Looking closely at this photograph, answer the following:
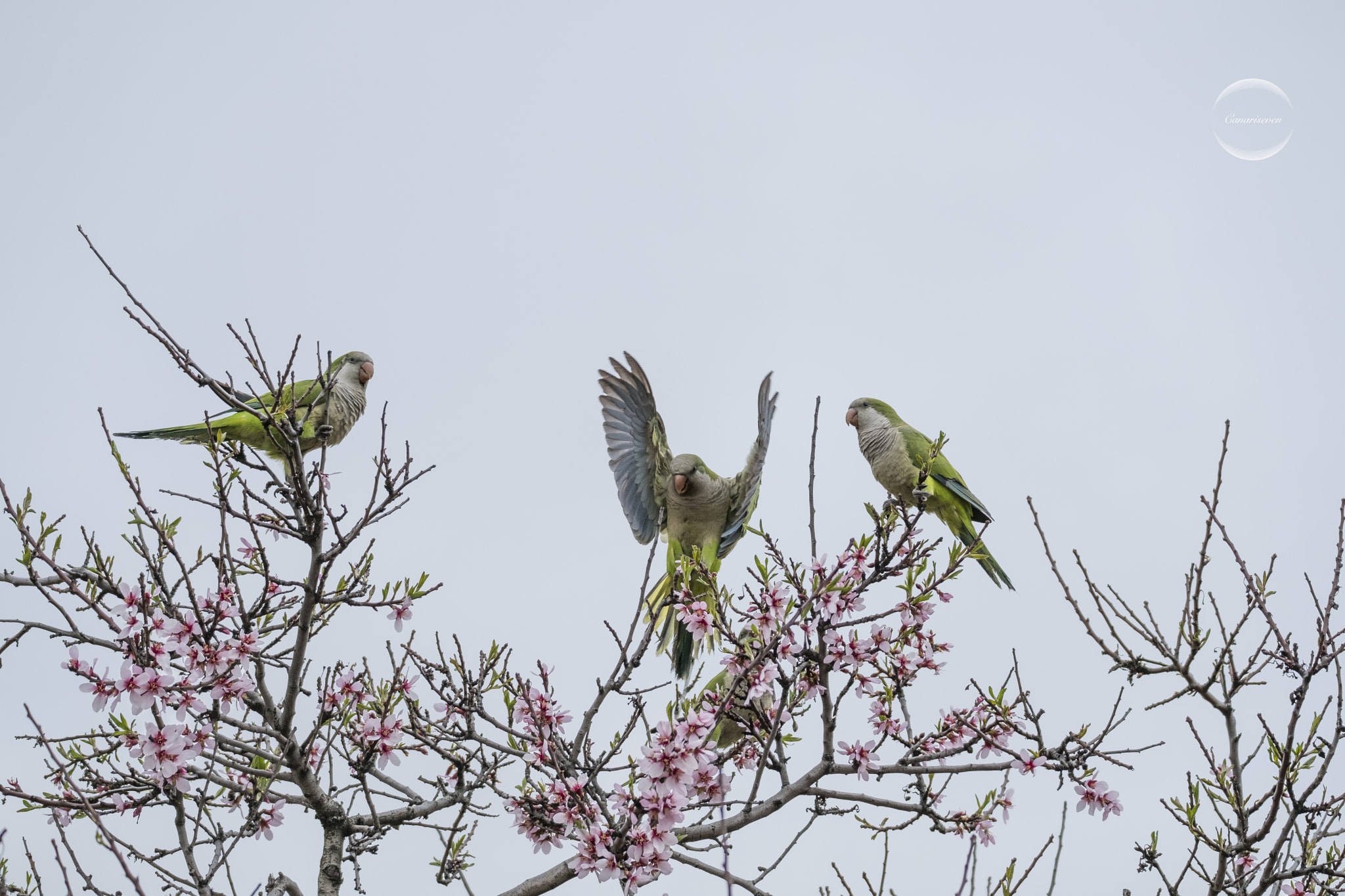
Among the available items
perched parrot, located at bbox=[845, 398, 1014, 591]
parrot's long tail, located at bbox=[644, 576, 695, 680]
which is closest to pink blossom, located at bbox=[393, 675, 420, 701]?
parrot's long tail, located at bbox=[644, 576, 695, 680]

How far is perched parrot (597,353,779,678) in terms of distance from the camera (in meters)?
5.68

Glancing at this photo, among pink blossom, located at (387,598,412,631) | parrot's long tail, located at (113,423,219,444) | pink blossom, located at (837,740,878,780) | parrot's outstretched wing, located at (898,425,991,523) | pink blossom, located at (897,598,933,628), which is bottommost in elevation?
pink blossom, located at (837,740,878,780)

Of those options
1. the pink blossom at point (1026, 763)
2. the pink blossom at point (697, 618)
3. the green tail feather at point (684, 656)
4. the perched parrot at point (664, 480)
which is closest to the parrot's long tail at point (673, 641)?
the green tail feather at point (684, 656)

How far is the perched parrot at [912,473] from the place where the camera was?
233 inches

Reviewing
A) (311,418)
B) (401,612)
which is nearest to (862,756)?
(401,612)

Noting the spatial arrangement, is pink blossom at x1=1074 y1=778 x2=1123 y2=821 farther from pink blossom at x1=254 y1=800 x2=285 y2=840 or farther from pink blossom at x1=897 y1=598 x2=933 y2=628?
pink blossom at x1=254 y1=800 x2=285 y2=840

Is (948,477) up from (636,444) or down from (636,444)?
down

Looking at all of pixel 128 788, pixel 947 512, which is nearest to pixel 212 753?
pixel 128 788

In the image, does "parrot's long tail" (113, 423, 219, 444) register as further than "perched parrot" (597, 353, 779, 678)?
No

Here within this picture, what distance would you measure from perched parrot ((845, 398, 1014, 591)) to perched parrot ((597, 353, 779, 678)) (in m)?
0.95

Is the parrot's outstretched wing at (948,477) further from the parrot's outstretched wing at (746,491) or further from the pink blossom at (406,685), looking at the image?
the pink blossom at (406,685)

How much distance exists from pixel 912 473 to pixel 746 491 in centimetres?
116

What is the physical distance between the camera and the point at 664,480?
19.1 ft

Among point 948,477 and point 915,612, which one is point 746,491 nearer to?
point 948,477
